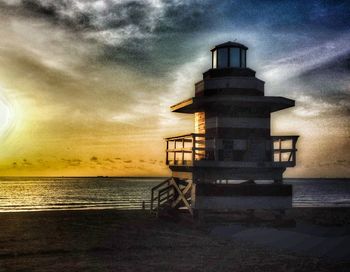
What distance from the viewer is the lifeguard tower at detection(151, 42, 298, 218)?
17.8 m

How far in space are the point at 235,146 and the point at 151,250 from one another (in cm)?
697

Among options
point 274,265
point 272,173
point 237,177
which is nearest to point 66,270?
point 274,265

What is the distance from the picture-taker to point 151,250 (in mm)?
12805

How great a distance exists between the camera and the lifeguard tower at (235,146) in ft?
58.2

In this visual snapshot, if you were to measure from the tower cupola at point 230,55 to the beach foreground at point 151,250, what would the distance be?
7513mm

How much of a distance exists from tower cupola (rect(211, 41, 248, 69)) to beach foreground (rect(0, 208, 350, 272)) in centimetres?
751

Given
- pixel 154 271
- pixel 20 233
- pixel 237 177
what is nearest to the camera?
pixel 154 271

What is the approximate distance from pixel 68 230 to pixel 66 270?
318 inches

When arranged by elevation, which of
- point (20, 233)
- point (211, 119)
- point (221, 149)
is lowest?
point (20, 233)

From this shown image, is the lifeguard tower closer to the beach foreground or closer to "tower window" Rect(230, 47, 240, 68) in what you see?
"tower window" Rect(230, 47, 240, 68)

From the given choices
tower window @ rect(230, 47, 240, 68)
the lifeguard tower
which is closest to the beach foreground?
the lifeguard tower

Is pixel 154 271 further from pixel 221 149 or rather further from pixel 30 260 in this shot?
pixel 221 149

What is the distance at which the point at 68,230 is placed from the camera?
705 inches

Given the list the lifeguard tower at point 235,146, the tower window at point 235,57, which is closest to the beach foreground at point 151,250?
the lifeguard tower at point 235,146
